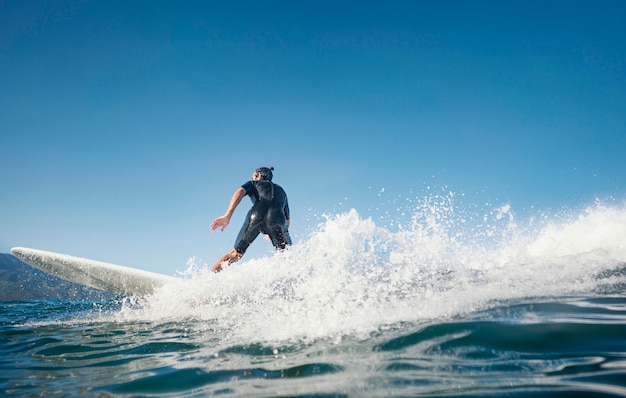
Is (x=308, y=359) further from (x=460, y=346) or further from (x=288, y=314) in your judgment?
(x=288, y=314)

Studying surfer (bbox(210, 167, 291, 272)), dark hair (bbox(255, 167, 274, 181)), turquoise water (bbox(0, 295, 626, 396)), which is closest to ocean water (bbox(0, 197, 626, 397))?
turquoise water (bbox(0, 295, 626, 396))

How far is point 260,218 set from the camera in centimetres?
734

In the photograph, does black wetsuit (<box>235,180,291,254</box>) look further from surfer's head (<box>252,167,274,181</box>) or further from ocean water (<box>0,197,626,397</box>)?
ocean water (<box>0,197,626,397</box>)

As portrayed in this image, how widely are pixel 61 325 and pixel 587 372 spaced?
20.7ft

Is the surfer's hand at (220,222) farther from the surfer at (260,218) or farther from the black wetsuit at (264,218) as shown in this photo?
the black wetsuit at (264,218)

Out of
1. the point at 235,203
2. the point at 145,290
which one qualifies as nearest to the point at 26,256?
the point at 145,290

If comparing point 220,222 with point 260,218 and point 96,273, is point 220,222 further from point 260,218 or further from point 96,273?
point 96,273

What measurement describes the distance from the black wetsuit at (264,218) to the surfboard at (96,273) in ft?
5.75

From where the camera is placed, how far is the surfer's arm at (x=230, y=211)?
6896 millimetres

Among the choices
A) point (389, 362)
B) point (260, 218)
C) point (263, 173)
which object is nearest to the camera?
point (389, 362)

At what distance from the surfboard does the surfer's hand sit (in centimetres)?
151

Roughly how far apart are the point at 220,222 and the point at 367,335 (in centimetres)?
483

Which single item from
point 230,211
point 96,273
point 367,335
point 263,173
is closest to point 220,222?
point 230,211

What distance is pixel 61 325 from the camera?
206 inches
